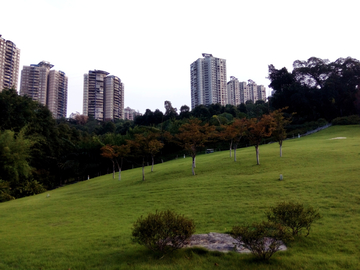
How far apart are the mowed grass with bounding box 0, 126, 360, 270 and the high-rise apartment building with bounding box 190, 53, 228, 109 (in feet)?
268

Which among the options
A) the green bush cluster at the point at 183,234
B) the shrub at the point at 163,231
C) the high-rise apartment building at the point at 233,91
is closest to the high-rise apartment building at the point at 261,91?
the high-rise apartment building at the point at 233,91

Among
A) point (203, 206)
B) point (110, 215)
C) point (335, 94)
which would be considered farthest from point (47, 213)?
point (335, 94)

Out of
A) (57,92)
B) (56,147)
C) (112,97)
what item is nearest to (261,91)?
(112,97)

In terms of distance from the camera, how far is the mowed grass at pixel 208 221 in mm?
5777

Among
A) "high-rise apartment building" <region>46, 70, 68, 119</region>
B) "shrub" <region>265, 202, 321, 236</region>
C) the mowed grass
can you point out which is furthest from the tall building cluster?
"shrub" <region>265, 202, 321, 236</region>

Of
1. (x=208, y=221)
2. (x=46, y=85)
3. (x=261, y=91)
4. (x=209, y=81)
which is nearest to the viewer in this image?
(x=208, y=221)

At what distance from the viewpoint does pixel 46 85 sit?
305 ft

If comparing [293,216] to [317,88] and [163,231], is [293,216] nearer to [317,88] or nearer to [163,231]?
[163,231]

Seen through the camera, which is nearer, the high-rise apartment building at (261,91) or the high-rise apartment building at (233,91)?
the high-rise apartment building at (233,91)

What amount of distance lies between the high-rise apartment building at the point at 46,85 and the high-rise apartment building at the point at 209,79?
5562 centimetres

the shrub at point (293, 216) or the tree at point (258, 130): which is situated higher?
the tree at point (258, 130)

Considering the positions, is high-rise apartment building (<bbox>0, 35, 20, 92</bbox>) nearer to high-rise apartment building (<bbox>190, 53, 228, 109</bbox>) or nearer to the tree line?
the tree line

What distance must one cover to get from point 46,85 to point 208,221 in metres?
101

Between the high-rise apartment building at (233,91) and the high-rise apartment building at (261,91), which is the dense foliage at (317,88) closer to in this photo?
the high-rise apartment building at (233,91)
